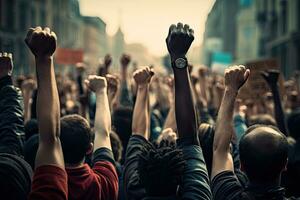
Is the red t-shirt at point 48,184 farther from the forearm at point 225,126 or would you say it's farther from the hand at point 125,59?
the hand at point 125,59

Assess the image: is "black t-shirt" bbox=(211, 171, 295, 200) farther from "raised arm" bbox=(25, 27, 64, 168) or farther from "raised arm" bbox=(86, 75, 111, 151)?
"raised arm" bbox=(25, 27, 64, 168)

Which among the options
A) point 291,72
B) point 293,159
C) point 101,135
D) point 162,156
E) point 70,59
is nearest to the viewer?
point 162,156

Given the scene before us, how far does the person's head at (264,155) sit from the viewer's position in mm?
2682

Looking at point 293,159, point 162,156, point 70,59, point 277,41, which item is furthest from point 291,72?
point 162,156

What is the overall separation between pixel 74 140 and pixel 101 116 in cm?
40

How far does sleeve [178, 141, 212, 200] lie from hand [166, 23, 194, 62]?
0.51 meters

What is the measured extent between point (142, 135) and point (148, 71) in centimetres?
50

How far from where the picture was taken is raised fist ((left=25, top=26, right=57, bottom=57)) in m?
2.54

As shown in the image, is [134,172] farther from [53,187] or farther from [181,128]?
[53,187]

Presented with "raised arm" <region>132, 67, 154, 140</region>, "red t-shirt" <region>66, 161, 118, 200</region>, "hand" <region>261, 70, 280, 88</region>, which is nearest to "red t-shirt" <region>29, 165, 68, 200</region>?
"red t-shirt" <region>66, 161, 118, 200</region>

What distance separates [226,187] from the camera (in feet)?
9.27

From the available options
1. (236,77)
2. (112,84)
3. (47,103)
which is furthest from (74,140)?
(112,84)

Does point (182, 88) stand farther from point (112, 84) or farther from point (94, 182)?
point (112, 84)

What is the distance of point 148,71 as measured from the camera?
3.82 metres
